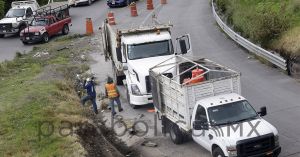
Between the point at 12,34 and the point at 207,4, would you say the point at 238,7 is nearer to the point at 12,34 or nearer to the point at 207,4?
the point at 207,4

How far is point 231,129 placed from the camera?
13703mm

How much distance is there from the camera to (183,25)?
35.2m

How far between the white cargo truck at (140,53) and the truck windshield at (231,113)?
5.59m

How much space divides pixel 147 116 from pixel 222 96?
5.09 m

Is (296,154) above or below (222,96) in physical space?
below

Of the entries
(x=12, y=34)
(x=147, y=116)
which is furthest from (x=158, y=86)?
(x=12, y=34)

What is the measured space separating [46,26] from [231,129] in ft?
78.0

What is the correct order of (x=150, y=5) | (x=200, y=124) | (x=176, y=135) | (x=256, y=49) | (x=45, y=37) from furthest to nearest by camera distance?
(x=150, y=5) → (x=45, y=37) → (x=256, y=49) → (x=176, y=135) → (x=200, y=124)

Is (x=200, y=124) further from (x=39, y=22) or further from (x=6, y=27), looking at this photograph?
(x=6, y=27)

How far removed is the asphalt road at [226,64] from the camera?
632 inches

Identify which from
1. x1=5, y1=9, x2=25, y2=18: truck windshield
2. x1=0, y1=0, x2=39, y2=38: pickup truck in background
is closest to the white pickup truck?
x1=0, y1=0, x2=39, y2=38: pickup truck in background

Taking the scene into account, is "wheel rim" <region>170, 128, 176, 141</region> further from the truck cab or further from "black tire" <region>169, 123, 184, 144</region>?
the truck cab

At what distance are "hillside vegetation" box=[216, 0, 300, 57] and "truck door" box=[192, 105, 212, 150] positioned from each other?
31.2 ft

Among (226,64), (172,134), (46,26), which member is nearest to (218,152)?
(172,134)
